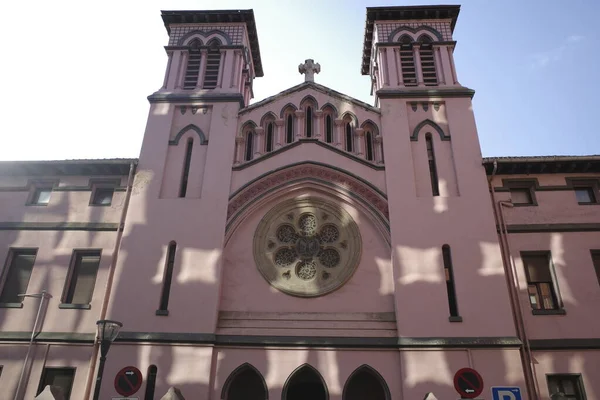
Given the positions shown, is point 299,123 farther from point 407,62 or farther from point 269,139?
point 407,62

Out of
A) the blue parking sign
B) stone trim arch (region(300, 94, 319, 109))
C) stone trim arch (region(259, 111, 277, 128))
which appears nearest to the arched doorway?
the blue parking sign

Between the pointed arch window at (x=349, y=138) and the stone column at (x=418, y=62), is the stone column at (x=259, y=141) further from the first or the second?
the stone column at (x=418, y=62)

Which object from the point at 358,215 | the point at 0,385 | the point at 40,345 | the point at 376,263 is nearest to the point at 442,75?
the point at 358,215

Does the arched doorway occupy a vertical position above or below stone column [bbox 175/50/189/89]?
below

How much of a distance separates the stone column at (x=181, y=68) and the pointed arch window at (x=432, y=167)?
10357 millimetres

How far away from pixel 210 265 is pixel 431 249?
7273 millimetres

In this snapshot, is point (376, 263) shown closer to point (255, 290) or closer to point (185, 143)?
point (255, 290)

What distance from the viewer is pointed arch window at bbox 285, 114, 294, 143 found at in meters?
18.3

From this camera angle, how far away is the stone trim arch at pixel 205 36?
2100 cm

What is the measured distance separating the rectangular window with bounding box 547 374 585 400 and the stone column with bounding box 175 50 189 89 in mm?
17075

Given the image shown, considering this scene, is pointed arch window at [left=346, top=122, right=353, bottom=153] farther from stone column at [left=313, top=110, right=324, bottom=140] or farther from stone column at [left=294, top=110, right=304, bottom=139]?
stone column at [left=294, top=110, right=304, bottom=139]

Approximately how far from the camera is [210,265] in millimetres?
15555

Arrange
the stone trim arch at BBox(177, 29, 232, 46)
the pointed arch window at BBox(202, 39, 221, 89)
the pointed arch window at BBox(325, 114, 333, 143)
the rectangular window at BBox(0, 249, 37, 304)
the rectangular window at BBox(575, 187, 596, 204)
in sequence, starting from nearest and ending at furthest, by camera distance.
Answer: the rectangular window at BBox(0, 249, 37, 304)
the rectangular window at BBox(575, 187, 596, 204)
the pointed arch window at BBox(325, 114, 333, 143)
the pointed arch window at BBox(202, 39, 221, 89)
the stone trim arch at BBox(177, 29, 232, 46)

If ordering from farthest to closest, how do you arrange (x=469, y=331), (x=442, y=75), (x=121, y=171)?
(x=442, y=75) → (x=121, y=171) → (x=469, y=331)
